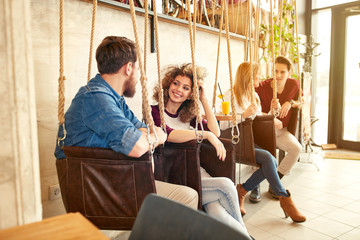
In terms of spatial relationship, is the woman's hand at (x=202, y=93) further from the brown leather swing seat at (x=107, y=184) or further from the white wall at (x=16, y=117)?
the white wall at (x=16, y=117)

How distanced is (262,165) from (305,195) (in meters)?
0.87

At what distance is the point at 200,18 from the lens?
11.3 ft

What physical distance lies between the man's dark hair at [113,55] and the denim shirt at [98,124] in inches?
5.8

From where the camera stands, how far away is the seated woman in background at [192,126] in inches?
71.3

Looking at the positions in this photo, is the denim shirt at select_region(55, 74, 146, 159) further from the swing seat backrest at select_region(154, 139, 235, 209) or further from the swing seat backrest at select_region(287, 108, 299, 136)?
the swing seat backrest at select_region(287, 108, 299, 136)

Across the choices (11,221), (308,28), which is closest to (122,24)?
(11,221)

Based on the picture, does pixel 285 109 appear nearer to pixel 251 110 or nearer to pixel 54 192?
pixel 251 110

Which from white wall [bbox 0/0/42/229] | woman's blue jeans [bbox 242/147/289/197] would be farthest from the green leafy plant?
white wall [bbox 0/0/42/229]

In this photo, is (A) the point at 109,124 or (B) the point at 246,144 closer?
(A) the point at 109,124

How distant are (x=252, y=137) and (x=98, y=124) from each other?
1.45 m

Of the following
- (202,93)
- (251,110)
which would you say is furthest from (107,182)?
(251,110)

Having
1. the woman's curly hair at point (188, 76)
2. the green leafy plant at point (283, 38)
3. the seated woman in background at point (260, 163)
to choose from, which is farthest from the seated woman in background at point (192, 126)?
the green leafy plant at point (283, 38)

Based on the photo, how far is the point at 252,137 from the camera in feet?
8.20

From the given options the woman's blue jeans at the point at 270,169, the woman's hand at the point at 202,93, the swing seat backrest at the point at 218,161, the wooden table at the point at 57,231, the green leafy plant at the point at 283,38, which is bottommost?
the woman's blue jeans at the point at 270,169
